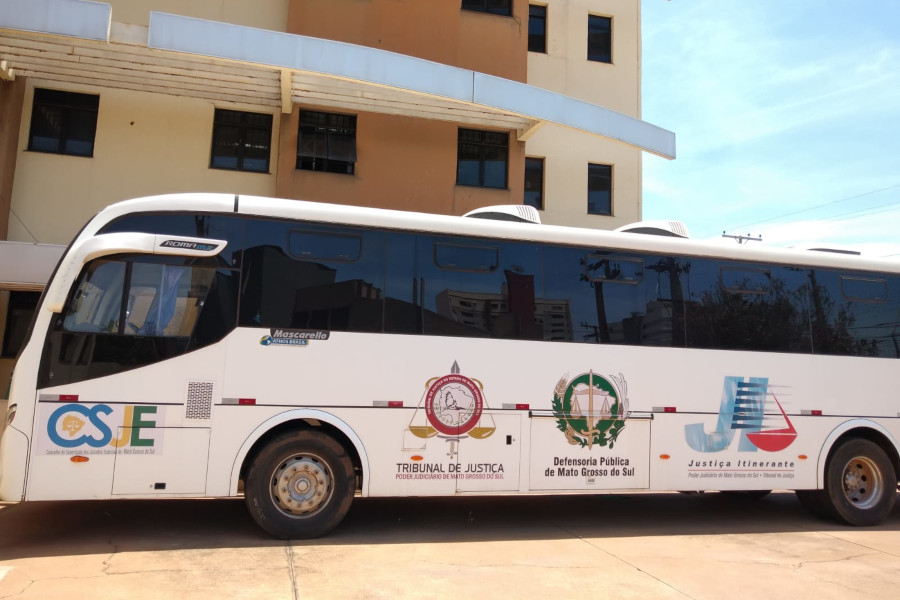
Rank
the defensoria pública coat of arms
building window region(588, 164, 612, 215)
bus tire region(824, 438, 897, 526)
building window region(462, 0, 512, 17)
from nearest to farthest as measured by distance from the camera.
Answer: the defensoria pública coat of arms
bus tire region(824, 438, 897, 526)
building window region(462, 0, 512, 17)
building window region(588, 164, 612, 215)

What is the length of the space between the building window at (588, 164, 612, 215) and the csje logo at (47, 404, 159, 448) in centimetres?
1412

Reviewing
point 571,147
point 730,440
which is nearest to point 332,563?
point 730,440

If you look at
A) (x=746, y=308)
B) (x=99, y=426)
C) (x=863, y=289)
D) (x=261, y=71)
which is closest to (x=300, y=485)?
(x=99, y=426)

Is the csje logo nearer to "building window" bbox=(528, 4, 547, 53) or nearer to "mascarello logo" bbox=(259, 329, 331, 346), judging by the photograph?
"mascarello logo" bbox=(259, 329, 331, 346)

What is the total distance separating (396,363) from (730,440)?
4.54 meters

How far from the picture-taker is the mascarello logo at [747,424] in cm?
844

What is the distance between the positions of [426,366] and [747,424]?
4.41 meters

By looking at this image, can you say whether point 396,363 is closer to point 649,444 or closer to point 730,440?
point 649,444

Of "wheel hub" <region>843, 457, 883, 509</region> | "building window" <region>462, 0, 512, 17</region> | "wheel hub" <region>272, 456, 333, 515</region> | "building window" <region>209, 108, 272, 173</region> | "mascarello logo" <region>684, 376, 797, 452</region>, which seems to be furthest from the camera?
"building window" <region>462, 0, 512, 17</region>

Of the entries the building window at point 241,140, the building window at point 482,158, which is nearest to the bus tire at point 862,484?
the building window at point 482,158

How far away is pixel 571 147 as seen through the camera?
18.2 metres

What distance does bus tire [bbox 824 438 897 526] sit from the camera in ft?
29.5

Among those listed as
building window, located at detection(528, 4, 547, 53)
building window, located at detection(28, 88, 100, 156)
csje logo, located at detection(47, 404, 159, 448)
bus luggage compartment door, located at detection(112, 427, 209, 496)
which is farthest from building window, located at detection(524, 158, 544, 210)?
csje logo, located at detection(47, 404, 159, 448)

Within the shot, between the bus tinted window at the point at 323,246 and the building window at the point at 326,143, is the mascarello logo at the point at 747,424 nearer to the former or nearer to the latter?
the bus tinted window at the point at 323,246
